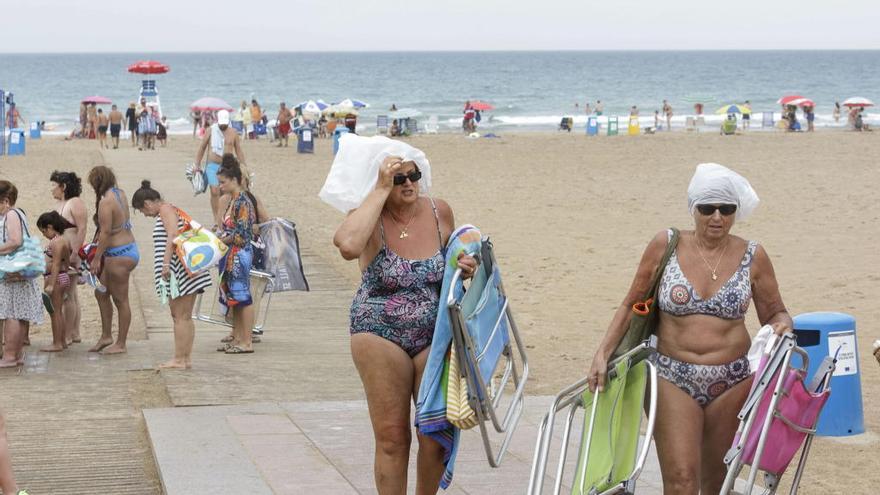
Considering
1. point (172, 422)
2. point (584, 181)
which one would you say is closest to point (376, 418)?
point (172, 422)

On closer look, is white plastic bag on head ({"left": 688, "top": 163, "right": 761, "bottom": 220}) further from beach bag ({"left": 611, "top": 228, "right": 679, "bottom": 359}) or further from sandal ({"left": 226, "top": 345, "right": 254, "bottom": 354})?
sandal ({"left": 226, "top": 345, "right": 254, "bottom": 354})

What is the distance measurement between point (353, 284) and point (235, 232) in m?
3.40

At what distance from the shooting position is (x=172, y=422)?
6.42 meters

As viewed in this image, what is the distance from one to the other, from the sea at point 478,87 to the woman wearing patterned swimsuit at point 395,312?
4473 cm

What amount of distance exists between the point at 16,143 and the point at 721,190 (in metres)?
29.4

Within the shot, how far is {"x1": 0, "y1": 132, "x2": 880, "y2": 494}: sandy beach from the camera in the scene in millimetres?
9758

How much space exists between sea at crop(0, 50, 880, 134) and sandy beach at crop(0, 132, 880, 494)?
61.9ft

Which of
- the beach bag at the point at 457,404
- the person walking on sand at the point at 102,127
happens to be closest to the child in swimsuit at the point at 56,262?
the beach bag at the point at 457,404

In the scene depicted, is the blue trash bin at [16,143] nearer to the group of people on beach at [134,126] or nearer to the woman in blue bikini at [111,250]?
the group of people on beach at [134,126]

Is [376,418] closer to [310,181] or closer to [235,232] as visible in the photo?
[235,232]

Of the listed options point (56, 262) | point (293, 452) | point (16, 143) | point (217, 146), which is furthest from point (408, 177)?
point (16, 143)

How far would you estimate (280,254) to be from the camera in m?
9.09

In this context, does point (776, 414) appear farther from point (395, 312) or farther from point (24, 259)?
point (24, 259)

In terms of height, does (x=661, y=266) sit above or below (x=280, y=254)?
above
